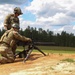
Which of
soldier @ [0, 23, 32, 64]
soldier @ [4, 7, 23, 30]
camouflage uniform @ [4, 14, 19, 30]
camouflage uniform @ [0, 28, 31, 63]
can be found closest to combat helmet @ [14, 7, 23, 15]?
soldier @ [4, 7, 23, 30]

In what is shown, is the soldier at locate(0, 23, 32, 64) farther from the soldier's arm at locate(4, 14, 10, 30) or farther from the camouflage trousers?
the soldier's arm at locate(4, 14, 10, 30)

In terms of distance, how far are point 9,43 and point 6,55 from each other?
2.16ft

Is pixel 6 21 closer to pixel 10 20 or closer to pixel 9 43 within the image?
pixel 10 20

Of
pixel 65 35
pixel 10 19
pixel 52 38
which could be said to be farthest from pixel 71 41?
pixel 10 19

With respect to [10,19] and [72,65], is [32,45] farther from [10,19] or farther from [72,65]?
[72,65]

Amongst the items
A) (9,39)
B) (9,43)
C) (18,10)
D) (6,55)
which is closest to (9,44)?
(9,43)

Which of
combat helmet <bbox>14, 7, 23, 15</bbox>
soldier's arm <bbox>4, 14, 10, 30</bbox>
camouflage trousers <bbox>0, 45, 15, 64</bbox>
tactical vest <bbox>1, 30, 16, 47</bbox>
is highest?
combat helmet <bbox>14, 7, 23, 15</bbox>

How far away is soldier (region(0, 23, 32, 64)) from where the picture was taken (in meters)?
14.7

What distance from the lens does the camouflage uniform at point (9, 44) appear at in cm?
1466

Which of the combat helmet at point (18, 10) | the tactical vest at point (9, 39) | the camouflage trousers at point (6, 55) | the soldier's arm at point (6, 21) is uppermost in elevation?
the combat helmet at point (18, 10)

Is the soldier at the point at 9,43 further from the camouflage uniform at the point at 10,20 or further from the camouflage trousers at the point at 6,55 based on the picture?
the camouflage uniform at the point at 10,20

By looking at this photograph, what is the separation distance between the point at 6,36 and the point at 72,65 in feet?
15.1

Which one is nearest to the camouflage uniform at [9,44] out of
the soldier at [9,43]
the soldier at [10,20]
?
the soldier at [9,43]

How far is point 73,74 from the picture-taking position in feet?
33.9
